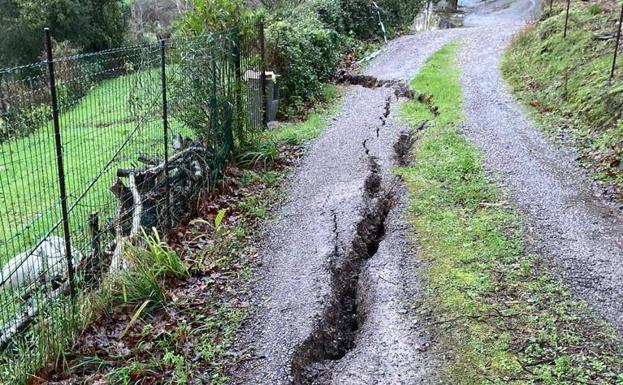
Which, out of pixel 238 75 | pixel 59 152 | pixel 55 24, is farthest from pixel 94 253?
pixel 55 24

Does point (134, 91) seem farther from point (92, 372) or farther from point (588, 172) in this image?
point (588, 172)

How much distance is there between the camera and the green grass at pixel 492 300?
11.7 feet

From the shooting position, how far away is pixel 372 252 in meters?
5.57

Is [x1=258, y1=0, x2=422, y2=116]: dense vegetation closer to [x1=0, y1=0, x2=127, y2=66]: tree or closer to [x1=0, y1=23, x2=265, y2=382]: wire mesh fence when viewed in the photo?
[x1=0, y1=23, x2=265, y2=382]: wire mesh fence

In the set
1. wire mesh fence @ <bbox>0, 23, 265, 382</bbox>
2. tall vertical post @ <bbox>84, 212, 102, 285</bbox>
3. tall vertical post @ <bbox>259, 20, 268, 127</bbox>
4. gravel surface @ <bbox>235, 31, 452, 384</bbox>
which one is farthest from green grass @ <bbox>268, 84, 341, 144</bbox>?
tall vertical post @ <bbox>84, 212, 102, 285</bbox>

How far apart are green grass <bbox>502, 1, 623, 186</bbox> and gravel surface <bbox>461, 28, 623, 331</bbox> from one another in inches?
13.2

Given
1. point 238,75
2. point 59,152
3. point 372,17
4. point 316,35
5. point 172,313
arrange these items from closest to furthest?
point 59,152, point 172,313, point 238,75, point 316,35, point 372,17

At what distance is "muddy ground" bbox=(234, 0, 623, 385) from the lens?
12.9 ft

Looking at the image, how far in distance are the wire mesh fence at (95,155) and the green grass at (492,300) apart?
8.93 feet

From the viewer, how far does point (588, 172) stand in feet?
22.2

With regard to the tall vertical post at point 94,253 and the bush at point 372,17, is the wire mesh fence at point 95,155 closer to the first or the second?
the tall vertical post at point 94,253

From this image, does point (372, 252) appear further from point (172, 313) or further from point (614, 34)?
point (614, 34)

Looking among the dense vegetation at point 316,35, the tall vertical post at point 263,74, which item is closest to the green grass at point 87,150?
the tall vertical post at point 263,74

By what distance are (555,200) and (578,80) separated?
13.9 ft
